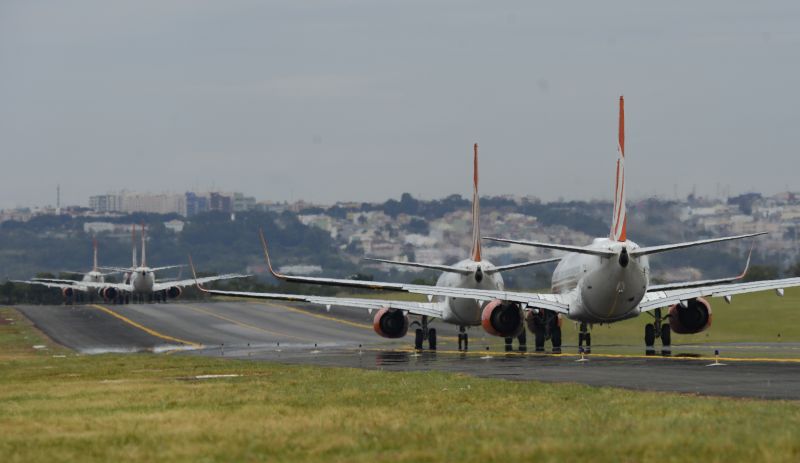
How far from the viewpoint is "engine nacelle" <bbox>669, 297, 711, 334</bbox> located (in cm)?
5166

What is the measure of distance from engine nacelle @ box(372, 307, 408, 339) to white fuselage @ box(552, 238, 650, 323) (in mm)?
8880

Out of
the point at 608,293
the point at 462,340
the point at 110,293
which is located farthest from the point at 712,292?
the point at 110,293

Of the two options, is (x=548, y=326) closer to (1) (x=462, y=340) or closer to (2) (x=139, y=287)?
(1) (x=462, y=340)

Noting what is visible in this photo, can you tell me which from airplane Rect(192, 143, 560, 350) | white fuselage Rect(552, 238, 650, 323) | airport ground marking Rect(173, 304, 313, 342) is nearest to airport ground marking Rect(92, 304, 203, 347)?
airport ground marking Rect(173, 304, 313, 342)

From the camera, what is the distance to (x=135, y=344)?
7512cm

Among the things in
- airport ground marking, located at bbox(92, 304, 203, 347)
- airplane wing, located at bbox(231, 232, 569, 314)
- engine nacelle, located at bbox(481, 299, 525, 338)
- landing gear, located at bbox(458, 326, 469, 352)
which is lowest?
airport ground marking, located at bbox(92, 304, 203, 347)

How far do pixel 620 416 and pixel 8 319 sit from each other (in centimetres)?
8954

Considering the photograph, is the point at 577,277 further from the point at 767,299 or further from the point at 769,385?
the point at 767,299

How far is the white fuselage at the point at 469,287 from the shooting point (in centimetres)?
5984

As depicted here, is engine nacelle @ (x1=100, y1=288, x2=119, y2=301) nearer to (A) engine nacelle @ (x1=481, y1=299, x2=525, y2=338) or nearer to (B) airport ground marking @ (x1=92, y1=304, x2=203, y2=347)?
(B) airport ground marking @ (x1=92, y1=304, x2=203, y2=347)

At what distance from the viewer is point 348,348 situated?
65375mm

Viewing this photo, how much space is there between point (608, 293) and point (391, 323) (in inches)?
540

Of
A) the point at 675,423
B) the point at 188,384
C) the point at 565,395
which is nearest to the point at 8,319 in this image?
the point at 188,384

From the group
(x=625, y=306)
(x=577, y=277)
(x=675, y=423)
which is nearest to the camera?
(x=675, y=423)
